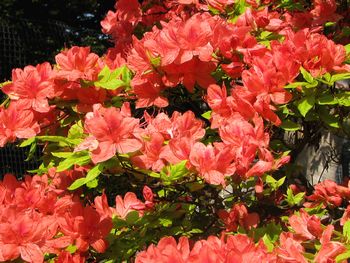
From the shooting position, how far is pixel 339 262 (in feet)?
3.67

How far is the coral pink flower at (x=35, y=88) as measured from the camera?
1451mm

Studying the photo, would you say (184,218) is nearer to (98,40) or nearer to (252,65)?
(252,65)

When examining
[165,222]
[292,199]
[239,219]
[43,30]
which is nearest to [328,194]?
[292,199]

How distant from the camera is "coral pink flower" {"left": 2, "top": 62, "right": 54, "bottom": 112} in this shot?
4.76ft

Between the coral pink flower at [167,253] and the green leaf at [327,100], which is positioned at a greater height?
the green leaf at [327,100]

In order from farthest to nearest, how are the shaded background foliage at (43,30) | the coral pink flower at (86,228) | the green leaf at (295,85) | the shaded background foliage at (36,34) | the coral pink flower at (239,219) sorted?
1. the shaded background foliage at (43,30)
2. the shaded background foliage at (36,34)
3. the coral pink flower at (239,219)
4. the coral pink flower at (86,228)
5. the green leaf at (295,85)

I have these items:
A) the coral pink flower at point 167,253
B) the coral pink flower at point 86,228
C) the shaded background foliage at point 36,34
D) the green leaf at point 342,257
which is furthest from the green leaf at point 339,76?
the shaded background foliage at point 36,34

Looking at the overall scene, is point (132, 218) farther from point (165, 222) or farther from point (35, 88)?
point (35, 88)

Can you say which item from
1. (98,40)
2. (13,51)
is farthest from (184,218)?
(98,40)

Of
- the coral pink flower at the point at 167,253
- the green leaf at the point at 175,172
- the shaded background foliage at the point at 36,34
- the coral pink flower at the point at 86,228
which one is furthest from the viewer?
the shaded background foliage at the point at 36,34

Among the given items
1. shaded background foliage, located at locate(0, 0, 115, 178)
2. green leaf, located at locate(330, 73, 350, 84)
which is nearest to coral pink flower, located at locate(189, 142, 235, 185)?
green leaf, located at locate(330, 73, 350, 84)

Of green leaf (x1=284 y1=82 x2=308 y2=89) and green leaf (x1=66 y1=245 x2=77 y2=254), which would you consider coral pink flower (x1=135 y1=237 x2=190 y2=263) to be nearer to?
green leaf (x1=66 y1=245 x2=77 y2=254)

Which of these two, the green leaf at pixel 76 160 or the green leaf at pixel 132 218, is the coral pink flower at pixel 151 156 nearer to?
the green leaf at pixel 76 160

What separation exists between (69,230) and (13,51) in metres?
5.19
